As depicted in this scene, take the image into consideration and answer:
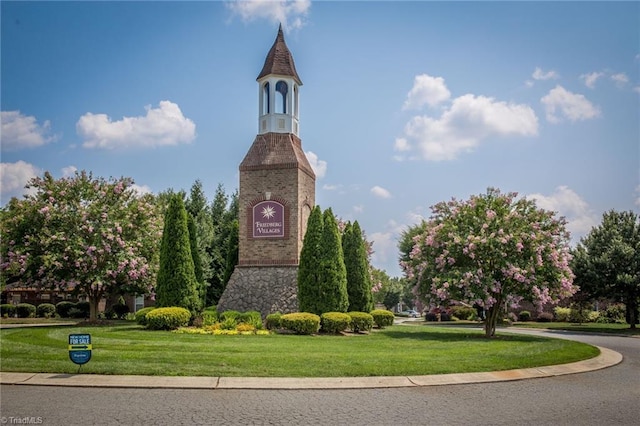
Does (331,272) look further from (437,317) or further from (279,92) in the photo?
(437,317)

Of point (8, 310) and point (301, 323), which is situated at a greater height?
point (301, 323)

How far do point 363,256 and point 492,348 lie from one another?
13.5m

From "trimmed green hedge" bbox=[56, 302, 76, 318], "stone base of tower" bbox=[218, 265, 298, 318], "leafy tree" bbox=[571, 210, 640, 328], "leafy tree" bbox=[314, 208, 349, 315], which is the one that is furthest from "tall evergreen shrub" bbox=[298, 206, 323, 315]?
"trimmed green hedge" bbox=[56, 302, 76, 318]

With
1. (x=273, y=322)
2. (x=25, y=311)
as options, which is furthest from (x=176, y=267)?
(x=25, y=311)

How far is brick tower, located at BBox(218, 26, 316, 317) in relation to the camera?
93.8ft

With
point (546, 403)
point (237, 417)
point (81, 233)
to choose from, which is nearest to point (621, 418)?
point (546, 403)

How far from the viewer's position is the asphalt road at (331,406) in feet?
29.4

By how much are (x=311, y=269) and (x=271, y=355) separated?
36.2ft

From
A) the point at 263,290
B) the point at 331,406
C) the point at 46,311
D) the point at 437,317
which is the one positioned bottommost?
the point at 437,317

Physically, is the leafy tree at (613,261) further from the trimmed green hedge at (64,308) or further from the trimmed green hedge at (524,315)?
the trimmed green hedge at (64,308)

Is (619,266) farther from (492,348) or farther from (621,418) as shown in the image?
(621,418)

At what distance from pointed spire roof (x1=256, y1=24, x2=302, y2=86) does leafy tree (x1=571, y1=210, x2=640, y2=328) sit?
20.8m

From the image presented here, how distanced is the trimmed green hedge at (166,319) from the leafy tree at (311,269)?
550 cm

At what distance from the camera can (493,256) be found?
74.3ft
